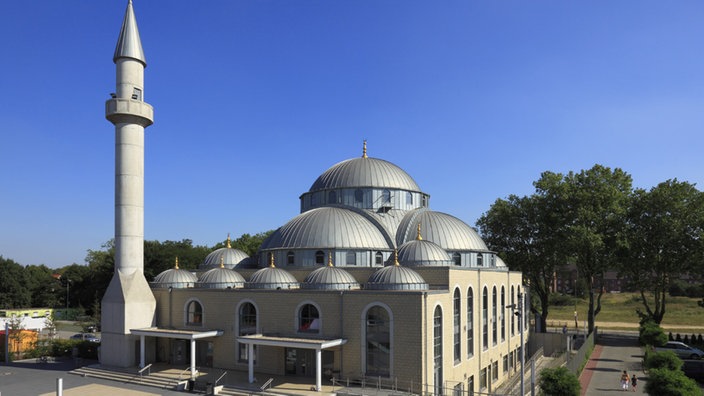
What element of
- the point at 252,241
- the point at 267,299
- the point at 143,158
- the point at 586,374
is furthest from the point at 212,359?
the point at 252,241

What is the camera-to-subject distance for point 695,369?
112ft

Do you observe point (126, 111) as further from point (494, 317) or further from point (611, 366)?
point (611, 366)

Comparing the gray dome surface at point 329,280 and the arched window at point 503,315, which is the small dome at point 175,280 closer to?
the gray dome surface at point 329,280

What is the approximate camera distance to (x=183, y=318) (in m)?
34.4

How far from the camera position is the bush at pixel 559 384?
23250 mm

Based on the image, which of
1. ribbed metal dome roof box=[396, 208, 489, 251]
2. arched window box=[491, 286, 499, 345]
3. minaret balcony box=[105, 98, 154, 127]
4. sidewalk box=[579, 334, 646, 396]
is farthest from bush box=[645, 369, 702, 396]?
minaret balcony box=[105, 98, 154, 127]

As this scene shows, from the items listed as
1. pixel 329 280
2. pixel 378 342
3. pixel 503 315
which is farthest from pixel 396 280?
pixel 503 315

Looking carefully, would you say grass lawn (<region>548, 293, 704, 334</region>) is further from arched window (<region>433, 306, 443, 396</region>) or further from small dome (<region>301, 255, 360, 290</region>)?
small dome (<region>301, 255, 360, 290</region>)

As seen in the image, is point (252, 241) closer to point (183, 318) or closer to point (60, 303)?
point (60, 303)

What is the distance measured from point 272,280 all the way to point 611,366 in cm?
2672

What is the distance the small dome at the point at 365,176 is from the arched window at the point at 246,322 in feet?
44.1

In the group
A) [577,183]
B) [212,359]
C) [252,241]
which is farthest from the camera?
[252,241]

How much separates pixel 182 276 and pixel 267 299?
9.02 meters

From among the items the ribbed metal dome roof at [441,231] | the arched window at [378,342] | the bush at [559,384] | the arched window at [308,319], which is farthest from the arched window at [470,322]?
the arched window at [308,319]
